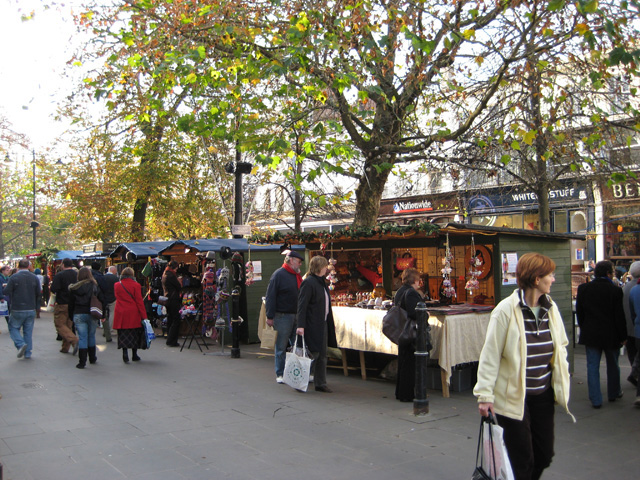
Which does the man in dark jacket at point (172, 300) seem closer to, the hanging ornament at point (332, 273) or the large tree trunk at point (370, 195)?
the hanging ornament at point (332, 273)

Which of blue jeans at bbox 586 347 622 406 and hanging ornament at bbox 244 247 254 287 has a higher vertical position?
hanging ornament at bbox 244 247 254 287

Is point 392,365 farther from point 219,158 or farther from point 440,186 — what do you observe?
point 440,186

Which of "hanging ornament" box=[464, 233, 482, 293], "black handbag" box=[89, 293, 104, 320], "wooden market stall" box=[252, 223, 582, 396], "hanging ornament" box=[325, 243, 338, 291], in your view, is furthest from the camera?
"hanging ornament" box=[325, 243, 338, 291]

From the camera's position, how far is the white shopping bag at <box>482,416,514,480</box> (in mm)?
3385

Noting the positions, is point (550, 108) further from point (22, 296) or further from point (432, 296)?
point (22, 296)

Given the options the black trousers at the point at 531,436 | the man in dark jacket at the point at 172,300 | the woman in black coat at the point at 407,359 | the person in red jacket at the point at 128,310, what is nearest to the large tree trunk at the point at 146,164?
the man in dark jacket at the point at 172,300

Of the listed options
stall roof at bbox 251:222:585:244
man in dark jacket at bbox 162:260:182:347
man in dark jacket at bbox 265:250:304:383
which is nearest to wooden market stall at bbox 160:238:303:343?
man in dark jacket at bbox 162:260:182:347

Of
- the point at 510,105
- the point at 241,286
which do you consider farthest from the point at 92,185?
the point at 510,105

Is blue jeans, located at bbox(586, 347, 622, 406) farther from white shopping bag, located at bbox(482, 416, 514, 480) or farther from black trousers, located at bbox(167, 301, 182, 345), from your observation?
black trousers, located at bbox(167, 301, 182, 345)

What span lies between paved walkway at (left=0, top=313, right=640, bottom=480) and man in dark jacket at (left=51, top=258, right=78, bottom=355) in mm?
1799

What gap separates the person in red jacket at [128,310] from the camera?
10652 millimetres

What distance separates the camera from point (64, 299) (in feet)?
36.1

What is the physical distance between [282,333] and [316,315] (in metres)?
0.74

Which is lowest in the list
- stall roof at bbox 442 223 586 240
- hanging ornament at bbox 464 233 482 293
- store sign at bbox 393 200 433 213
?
hanging ornament at bbox 464 233 482 293
